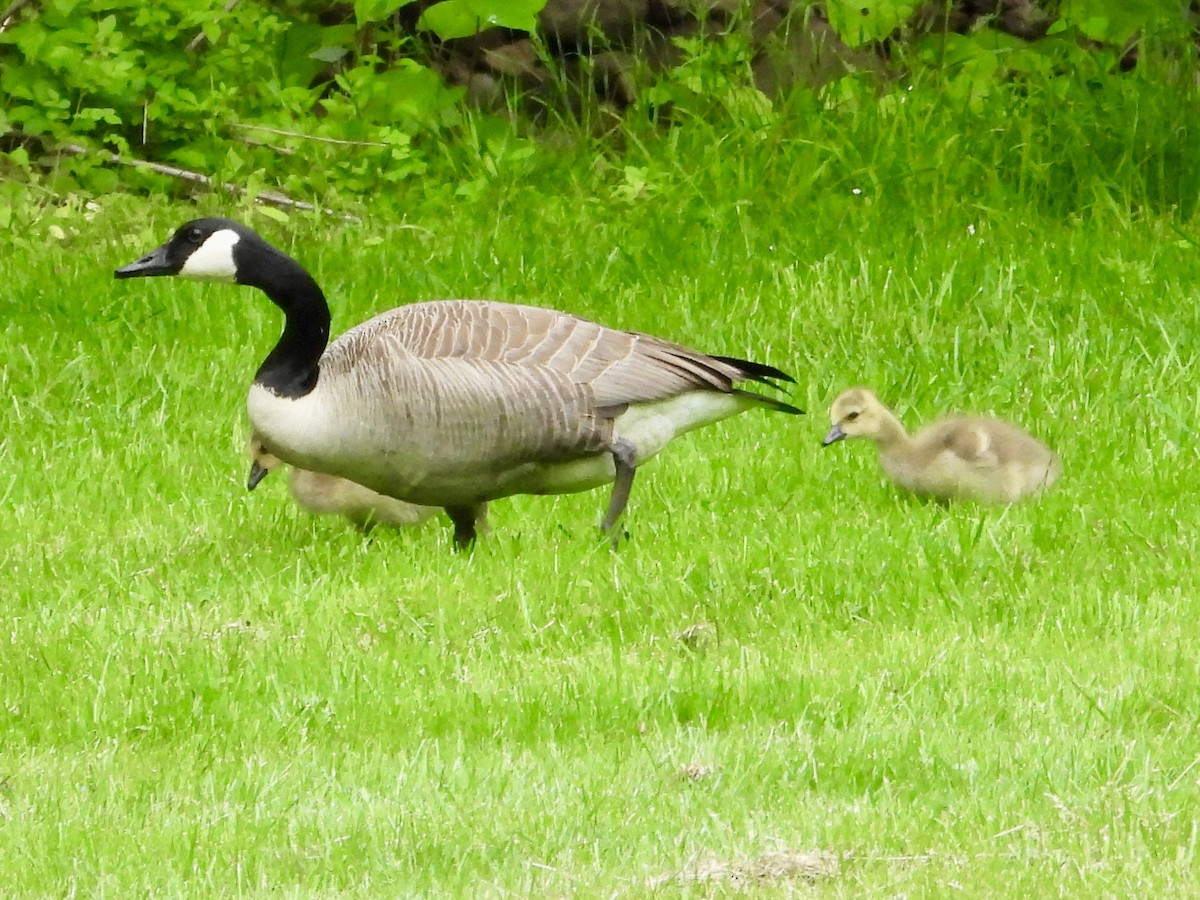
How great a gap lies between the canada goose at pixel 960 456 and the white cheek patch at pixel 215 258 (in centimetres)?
233

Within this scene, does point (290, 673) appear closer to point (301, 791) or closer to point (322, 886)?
point (301, 791)

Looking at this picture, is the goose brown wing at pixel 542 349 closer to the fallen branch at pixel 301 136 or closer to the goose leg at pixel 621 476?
the goose leg at pixel 621 476

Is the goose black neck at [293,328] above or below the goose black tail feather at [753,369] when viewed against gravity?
above

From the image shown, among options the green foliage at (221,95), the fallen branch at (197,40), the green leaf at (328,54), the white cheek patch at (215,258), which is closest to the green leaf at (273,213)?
the green foliage at (221,95)

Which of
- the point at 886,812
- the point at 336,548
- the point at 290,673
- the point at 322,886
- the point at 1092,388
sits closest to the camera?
the point at 322,886

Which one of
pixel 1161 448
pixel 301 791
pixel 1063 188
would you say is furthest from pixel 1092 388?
pixel 301 791

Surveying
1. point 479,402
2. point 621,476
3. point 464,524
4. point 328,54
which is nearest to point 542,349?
point 479,402

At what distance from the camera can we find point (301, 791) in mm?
4680

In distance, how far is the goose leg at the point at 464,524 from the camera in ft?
23.0

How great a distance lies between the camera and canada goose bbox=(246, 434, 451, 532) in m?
7.39

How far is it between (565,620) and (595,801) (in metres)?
1.56

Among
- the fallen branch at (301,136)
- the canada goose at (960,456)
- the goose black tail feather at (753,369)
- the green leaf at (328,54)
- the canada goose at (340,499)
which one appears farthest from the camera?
the green leaf at (328,54)

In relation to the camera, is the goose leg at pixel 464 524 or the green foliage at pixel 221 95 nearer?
the goose leg at pixel 464 524

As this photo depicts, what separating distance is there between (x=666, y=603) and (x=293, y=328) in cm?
164
